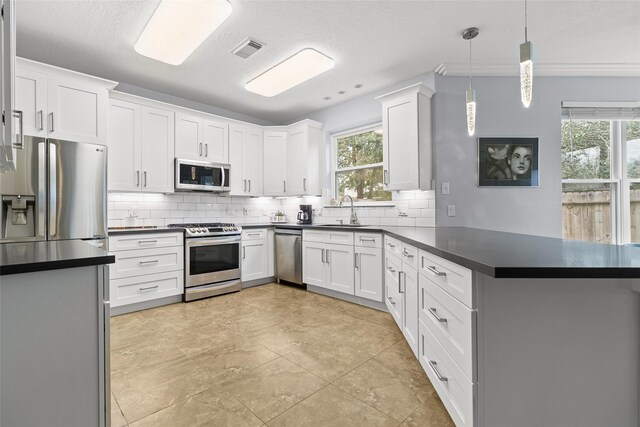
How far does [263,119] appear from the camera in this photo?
532cm

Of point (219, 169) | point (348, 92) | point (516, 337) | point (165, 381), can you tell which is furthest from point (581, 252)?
point (219, 169)

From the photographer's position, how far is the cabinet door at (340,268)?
11.6 ft

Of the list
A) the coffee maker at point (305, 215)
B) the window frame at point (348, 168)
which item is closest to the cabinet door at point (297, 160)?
the coffee maker at point (305, 215)

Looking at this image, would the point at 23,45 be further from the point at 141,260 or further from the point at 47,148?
the point at 141,260

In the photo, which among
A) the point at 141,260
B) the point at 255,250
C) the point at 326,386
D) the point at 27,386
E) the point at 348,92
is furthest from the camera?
the point at 255,250

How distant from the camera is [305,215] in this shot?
4742 mm

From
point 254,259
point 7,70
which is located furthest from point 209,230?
point 7,70

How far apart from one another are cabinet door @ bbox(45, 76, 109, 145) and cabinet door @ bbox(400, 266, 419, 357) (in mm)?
3251

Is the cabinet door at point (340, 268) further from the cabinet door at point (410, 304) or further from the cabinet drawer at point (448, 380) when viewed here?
the cabinet drawer at point (448, 380)

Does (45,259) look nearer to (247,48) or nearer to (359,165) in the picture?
(247,48)

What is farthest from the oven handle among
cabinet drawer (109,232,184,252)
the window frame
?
the window frame

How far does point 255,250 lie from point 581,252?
3735mm

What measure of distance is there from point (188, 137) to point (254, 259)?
6.21 feet

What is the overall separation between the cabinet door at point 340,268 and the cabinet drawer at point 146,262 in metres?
1.80
